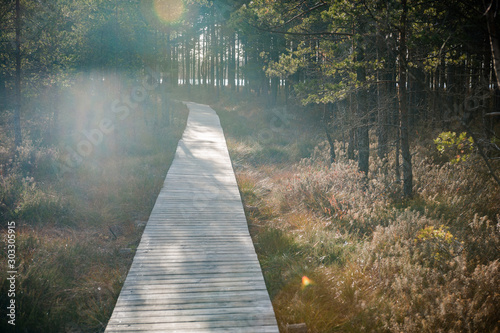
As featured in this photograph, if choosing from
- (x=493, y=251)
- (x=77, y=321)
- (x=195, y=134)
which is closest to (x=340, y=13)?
(x=493, y=251)

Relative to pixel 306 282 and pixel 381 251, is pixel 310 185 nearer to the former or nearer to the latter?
pixel 381 251

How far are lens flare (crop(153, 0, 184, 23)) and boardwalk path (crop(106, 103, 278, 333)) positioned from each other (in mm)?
12457

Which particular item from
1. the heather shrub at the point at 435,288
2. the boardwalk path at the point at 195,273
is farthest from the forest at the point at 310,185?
the boardwalk path at the point at 195,273

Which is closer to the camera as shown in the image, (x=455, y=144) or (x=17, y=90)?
(x=455, y=144)

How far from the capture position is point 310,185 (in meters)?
8.52

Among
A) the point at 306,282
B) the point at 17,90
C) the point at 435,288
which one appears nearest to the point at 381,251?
the point at 435,288

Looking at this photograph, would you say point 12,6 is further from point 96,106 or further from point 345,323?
point 345,323

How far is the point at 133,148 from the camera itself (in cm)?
1403

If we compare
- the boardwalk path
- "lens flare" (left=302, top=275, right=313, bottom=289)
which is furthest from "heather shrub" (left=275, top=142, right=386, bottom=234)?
"lens flare" (left=302, top=275, right=313, bottom=289)

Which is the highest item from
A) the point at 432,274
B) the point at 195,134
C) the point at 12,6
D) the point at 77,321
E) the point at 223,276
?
the point at 12,6

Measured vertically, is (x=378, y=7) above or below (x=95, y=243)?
above

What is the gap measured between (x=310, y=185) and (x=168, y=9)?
47.1ft

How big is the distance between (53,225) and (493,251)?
825cm

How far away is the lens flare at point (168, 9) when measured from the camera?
675 inches
